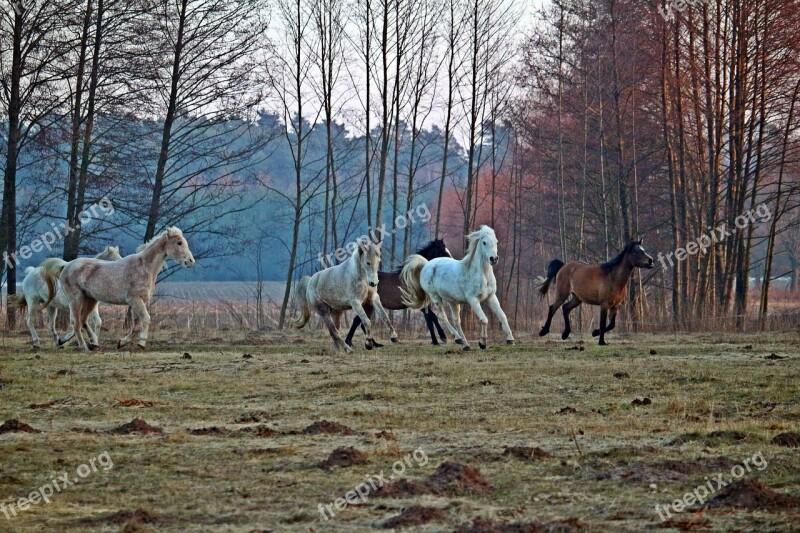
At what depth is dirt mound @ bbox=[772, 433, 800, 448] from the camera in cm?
906

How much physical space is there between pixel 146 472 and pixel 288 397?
474 centimetres

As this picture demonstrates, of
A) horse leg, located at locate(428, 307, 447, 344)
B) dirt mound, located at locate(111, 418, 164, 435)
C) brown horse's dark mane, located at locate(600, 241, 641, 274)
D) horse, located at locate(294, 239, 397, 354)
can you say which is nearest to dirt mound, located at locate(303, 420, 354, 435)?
dirt mound, located at locate(111, 418, 164, 435)

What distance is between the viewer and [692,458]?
856cm

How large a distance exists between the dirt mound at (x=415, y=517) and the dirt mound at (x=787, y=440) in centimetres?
360

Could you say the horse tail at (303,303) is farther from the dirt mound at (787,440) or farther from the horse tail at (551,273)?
the dirt mound at (787,440)

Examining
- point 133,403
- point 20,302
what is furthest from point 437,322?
point 133,403

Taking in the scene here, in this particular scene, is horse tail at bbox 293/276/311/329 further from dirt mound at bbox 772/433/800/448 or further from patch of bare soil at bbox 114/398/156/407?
dirt mound at bbox 772/433/800/448

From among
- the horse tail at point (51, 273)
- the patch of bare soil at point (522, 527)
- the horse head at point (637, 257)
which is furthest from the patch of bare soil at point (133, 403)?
the horse head at point (637, 257)

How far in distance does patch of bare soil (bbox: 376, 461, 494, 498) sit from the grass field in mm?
16

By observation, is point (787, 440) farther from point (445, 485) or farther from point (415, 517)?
point (415, 517)

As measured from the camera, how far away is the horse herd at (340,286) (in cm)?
1973

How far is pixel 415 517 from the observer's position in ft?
21.7

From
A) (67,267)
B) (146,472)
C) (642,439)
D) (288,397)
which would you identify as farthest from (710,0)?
(146,472)

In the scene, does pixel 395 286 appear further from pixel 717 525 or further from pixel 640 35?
pixel 717 525
